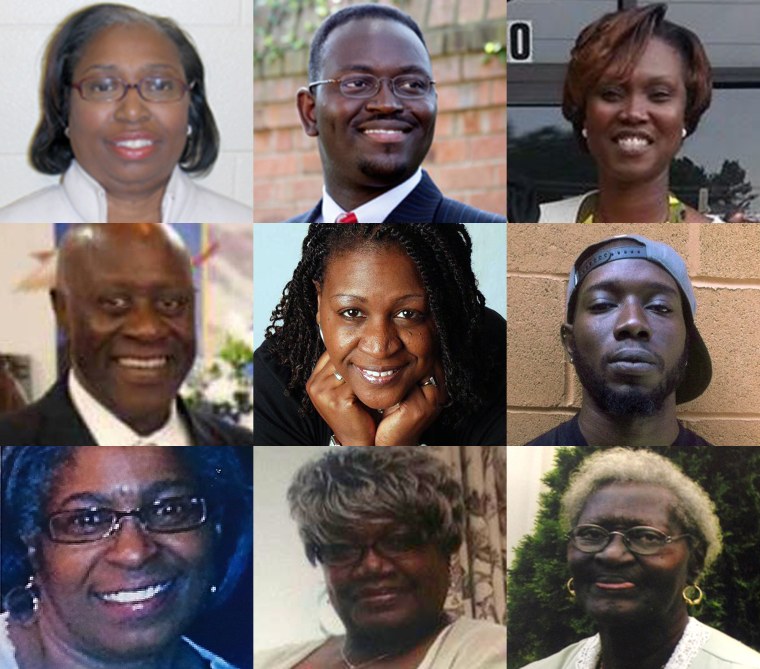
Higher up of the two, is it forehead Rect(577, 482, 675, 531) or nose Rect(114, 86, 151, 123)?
nose Rect(114, 86, 151, 123)

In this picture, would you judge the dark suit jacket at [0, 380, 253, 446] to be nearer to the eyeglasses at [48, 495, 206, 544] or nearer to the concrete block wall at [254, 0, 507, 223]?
the eyeglasses at [48, 495, 206, 544]

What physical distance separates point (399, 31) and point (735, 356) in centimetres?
115

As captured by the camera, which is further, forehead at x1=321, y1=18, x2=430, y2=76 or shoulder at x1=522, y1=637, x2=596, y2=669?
shoulder at x1=522, y1=637, x2=596, y2=669

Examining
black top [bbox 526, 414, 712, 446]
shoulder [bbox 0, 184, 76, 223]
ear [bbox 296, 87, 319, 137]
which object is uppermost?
ear [bbox 296, 87, 319, 137]

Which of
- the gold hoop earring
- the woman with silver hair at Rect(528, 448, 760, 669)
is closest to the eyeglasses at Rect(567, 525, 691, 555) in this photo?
the woman with silver hair at Rect(528, 448, 760, 669)

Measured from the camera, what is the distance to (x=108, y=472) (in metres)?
3.59

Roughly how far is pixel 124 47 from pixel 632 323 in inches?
55.5

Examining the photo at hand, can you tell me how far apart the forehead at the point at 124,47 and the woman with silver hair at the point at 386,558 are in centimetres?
108

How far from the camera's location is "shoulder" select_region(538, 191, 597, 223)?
11.7 ft

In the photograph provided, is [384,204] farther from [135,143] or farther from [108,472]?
[108,472]

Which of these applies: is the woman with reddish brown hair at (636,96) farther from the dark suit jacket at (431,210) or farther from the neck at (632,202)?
the dark suit jacket at (431,210)

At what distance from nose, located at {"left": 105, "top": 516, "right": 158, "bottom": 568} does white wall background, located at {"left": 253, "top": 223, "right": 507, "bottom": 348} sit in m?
0.54

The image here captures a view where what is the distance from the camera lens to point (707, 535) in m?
3.59

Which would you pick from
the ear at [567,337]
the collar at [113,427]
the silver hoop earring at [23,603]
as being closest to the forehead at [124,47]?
Result: the collar at [113,427]
